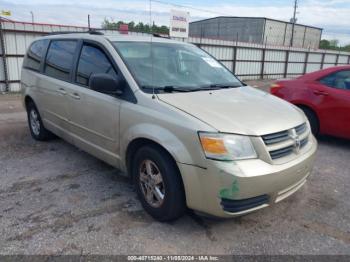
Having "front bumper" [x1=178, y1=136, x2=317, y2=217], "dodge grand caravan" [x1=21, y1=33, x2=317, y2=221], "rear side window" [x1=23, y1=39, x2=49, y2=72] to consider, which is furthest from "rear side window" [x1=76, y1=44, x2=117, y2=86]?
"front bumper" [x1=178, y1=136, x2=317, y2=217]

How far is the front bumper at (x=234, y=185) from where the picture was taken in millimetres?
2414

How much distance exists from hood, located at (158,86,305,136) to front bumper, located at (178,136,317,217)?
11.9 inches

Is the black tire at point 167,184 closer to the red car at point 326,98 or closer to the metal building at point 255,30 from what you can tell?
the red car at point 326,98

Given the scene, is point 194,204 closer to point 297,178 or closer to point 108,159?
point 297,178

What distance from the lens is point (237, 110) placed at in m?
2.86

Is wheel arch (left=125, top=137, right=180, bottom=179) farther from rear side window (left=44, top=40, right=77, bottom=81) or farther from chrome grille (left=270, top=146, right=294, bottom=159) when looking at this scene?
rear side window (left=44, top=40, right=77, bottom=81)

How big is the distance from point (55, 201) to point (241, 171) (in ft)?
6.75

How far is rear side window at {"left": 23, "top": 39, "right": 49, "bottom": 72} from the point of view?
486 cm

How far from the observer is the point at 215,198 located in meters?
2.49

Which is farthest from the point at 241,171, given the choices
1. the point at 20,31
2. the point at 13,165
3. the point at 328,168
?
the point at 20,31

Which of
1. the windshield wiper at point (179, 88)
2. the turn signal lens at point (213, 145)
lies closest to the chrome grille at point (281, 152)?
the turn signal lens at point (213, 145)

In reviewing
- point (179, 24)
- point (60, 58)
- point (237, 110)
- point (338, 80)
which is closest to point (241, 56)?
point (179, 24)

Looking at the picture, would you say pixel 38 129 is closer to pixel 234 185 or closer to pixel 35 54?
pixel 35 54

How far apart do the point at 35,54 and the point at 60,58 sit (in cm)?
106
